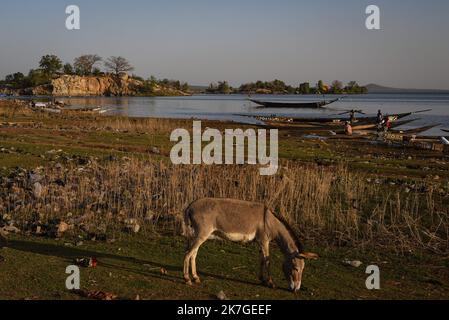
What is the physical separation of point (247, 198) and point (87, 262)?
6061 mm

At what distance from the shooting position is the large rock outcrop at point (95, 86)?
146m

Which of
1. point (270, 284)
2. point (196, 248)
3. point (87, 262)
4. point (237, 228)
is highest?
point (237, 228)

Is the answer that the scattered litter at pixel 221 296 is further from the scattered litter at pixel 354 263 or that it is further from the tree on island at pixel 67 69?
the tree on island at pixel 67 69

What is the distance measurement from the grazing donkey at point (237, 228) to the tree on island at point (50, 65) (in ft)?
518

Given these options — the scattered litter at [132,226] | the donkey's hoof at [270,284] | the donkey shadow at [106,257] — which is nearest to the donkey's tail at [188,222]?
the donkey shadow at [106,257]

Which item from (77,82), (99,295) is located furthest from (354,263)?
(77,82)

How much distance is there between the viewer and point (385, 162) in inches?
929

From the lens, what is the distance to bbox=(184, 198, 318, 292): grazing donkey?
8.73 meters

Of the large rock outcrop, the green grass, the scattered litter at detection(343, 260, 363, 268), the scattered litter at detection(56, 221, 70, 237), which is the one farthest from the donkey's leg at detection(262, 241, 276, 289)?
the large rock outcrop

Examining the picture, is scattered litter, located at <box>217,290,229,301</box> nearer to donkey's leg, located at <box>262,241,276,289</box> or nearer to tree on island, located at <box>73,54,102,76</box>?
donkey's leg, located at <box>262,241,276,289</box>

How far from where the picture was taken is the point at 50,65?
156875mm

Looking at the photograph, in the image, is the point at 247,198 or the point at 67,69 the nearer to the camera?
the point at 247,198

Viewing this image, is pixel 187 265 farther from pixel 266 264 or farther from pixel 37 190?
pixel 37 190
